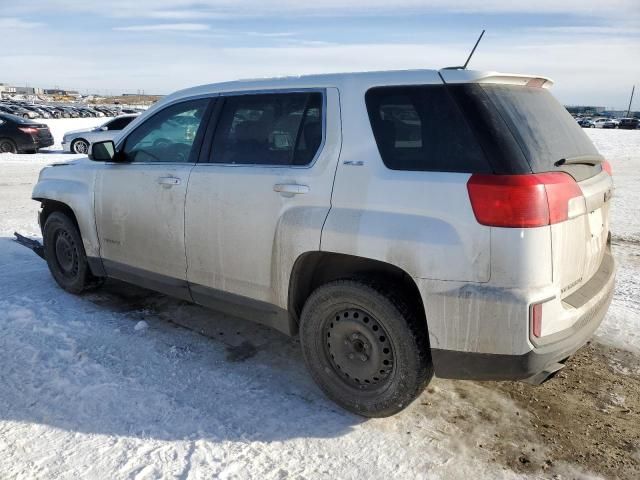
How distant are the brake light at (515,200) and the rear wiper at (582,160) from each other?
0.23 meters

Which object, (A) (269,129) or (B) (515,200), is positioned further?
(A) (269,129)

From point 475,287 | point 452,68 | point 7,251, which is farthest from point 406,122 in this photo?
point 7,251

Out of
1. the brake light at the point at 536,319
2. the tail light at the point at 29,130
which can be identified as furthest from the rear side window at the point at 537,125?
the tail light at the point at 29,130

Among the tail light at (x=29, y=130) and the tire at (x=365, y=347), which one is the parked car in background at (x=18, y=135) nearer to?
the tail light at (x=29, y=130)

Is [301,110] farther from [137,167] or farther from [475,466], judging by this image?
[475,466]

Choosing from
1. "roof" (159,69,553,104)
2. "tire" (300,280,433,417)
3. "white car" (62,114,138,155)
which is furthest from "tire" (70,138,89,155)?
"tire" (300,280,433,417)

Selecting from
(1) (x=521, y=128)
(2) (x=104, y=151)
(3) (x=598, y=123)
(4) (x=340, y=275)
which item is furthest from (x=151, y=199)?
(3) (x=598, y=123)

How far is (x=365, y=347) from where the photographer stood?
10.5 feet

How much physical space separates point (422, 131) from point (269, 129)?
3.77 feet

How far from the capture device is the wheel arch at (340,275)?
3047mm

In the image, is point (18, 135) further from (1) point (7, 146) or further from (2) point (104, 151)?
(2) point (104, 151)

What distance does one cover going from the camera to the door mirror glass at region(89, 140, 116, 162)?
4551 millimetres

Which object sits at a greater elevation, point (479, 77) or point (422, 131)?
point (479, 77)

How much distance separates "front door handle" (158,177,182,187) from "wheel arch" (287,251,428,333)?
48.7 inches
